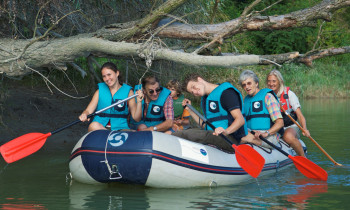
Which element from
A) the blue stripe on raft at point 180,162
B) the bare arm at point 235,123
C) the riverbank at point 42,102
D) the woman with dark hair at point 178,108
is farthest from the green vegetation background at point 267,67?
the blue stripe on raft at point 180,162

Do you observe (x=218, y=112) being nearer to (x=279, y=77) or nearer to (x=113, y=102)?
(x=113, y=102)

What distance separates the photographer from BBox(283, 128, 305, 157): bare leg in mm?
6828

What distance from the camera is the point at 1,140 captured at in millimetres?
8062

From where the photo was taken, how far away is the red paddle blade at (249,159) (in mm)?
5449

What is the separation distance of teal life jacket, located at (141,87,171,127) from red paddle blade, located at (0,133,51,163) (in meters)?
1.22

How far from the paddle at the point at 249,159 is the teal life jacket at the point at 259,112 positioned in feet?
2.88

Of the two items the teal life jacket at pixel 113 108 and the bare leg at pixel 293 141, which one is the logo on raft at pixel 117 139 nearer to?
the teal life jacket at pixel 113 108

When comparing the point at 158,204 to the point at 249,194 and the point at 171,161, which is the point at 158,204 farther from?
the point at 249,194

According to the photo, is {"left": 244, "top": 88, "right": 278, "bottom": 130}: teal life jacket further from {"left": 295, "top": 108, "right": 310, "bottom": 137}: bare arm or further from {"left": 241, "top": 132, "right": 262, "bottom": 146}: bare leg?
{"left": 295, "top": 108, "right": 310, "bottom": 137}: bare arm

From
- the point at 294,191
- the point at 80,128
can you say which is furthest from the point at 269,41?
the point at 294,191

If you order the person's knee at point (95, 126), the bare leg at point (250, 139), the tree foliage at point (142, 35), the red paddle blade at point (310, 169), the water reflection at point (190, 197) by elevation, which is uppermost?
the tree foliage at point (142, 35)

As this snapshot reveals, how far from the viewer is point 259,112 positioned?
21.0ft

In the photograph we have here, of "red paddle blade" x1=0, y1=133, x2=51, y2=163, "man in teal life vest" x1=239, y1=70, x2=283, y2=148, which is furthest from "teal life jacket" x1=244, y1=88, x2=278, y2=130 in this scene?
"red paddle blade" x1=0, y1=133, x2=51, y2=163

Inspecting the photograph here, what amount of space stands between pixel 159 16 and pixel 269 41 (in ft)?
60.5
